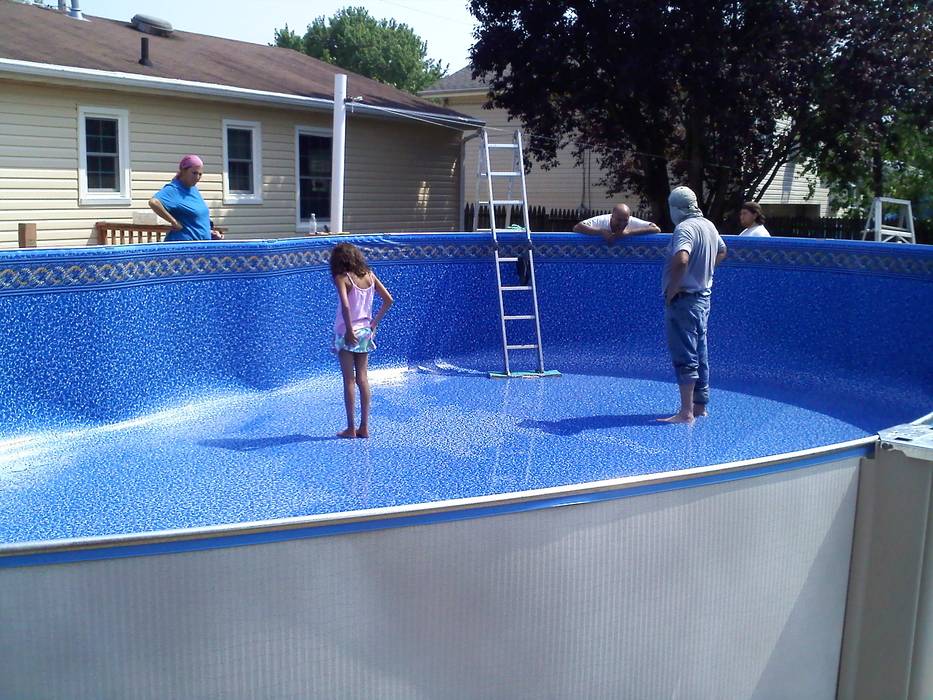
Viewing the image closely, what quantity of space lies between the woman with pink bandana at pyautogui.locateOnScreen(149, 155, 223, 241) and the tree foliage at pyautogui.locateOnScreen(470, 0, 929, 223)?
10905 mm

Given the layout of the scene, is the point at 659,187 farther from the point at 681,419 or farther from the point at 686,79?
the point at 681,419

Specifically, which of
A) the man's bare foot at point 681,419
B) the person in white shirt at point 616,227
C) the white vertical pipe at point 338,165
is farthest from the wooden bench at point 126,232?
the man's bare foot at point 681,419

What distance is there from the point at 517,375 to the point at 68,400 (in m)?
4.02

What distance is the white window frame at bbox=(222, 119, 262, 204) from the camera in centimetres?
1541

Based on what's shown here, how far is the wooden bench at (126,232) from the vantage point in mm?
11789

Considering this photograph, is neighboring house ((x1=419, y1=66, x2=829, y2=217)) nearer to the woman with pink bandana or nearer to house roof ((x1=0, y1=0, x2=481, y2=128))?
house roof ((x1=0, y1=0, x2=481, y2=128))

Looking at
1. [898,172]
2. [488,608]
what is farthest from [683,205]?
[898,172]

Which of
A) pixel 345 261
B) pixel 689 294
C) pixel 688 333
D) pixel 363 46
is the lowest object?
pixel 688 333

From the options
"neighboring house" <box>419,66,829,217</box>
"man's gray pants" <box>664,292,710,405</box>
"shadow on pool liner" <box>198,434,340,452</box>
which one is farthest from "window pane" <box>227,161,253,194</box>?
"man's gray pants" <box>664,292,710,405</box>

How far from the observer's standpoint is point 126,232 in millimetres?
13789

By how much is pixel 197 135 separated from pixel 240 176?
46.3 inches

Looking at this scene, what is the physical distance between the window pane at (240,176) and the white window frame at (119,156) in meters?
1.98

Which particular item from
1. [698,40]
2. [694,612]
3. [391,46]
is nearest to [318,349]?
[694,612]

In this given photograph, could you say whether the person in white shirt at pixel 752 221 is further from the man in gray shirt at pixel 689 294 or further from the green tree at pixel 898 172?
the green tree at pixel 898 172
